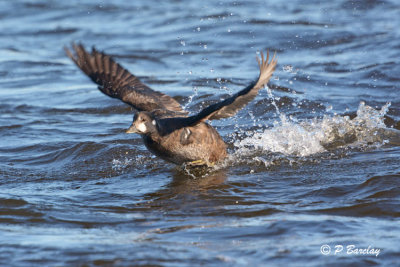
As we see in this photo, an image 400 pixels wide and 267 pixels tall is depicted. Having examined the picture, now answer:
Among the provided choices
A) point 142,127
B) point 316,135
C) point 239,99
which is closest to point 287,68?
point 316,135

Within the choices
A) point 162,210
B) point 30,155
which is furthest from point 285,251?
point 30,155

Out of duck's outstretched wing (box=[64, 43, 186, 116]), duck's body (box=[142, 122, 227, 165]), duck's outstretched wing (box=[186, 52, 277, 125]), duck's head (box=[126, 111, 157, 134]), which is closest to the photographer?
duck's outstretched wing (box=[186, 52, 277, 125])

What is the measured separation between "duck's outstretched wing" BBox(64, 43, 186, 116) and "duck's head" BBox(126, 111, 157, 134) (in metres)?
0.64

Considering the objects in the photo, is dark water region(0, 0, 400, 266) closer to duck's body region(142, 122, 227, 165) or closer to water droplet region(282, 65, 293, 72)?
water droplet region(282, 65, 293, 72)

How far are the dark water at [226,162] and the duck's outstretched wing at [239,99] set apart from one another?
681 millimetres

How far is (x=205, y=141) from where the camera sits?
656cm

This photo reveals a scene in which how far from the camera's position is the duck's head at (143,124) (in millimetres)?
6199

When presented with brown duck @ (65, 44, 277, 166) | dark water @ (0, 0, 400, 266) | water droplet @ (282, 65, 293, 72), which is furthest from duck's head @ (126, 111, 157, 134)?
water droplet @ (282, 65, 293, 72)

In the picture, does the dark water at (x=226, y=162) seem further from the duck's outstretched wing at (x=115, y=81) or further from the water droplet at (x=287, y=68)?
the duck's outstretched wing at (x=115, y=81)

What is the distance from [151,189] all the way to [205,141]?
760 mm

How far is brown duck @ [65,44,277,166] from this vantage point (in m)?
6.02

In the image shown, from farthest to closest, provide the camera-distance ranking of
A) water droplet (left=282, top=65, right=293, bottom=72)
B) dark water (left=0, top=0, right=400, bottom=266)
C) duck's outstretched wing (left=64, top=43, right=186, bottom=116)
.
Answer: water droplet (left=282, top=65, right=293, bottom=72) < duck's outstretched wing (left=64, top=43, right=186, bottom=116) < dark water (left=0, top=0, right=400, bottom=266)

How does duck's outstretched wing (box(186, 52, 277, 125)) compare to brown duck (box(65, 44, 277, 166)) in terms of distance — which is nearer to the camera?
duck's outstretched wing (box(186, 52, 277, 125))

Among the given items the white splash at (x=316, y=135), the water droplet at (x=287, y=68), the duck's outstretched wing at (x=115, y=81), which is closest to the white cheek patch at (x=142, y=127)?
the duck's outstretched wing at (x=115, y=81)
